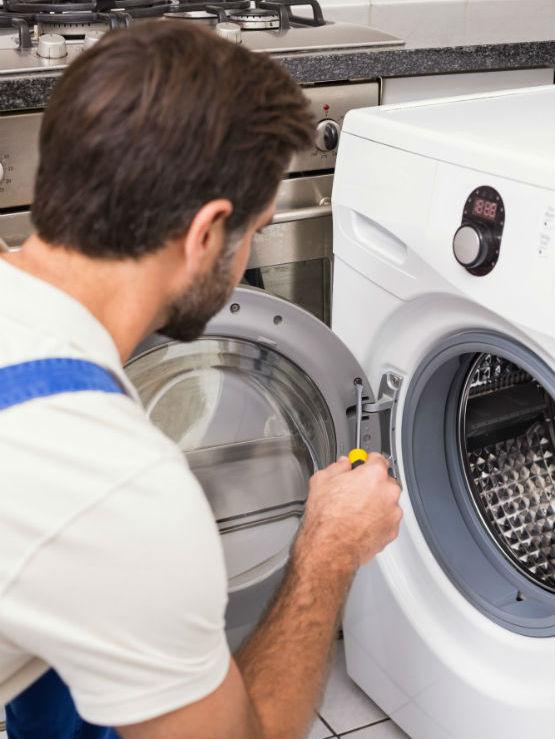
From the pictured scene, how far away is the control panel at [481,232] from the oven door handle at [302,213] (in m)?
0.42

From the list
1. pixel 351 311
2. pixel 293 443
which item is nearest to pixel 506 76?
pixel 351 311

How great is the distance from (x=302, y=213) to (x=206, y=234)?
2.24 ft

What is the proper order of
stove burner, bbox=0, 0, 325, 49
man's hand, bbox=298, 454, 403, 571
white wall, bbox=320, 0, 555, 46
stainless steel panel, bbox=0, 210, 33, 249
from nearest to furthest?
man's hand, bbox=298, 454, 403, 571, stainless steel panel, bbox=0, 210, 33, 249, stove burner, bbox=0, 0, 325, 49, white wall, bbox=320, 0, 555, 46

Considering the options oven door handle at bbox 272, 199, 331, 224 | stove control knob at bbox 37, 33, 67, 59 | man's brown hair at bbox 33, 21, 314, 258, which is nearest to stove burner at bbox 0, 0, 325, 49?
stove control knob at bbox 37, 33, 67, 59

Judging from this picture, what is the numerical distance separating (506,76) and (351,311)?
547 millimetres

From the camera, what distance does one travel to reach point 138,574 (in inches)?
26.3

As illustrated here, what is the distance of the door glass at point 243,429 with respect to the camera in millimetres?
1316

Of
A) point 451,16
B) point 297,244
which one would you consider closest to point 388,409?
point 297,244

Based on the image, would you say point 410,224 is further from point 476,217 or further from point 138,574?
point 138,574

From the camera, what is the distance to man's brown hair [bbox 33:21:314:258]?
72 centimetres

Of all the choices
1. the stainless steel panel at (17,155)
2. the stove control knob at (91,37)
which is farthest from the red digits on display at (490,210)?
the stove control knob at (91,37)

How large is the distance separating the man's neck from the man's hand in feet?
0.98

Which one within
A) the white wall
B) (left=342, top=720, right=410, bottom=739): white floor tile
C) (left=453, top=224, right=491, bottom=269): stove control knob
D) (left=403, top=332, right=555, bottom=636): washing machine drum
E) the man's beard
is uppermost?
the white wall

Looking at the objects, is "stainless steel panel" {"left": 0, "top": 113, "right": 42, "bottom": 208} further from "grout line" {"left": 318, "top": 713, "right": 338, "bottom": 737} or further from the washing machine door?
"grout line" {"left": 318, "top": 713, "right": 338, "bottom": 737}
